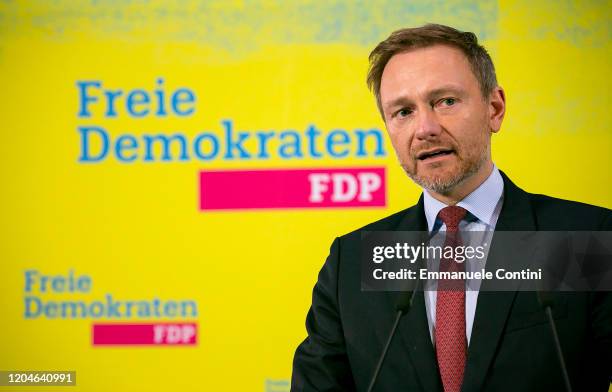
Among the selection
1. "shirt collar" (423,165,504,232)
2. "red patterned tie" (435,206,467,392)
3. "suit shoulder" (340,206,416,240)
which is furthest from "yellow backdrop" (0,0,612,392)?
"red patterned tie" (435,206,467,392)

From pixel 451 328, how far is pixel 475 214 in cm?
21

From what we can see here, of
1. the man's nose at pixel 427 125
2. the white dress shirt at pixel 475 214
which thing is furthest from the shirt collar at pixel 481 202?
the man's nose at pixel 427 125

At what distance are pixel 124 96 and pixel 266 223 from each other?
650mm

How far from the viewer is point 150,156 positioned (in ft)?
7.95

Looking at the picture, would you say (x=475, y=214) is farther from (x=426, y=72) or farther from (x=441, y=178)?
(x=426, y=72)

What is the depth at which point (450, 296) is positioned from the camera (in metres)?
1.15

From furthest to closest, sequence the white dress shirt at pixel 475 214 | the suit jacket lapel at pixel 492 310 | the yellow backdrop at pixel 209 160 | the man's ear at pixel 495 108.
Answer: the yellow backdrop at pixel 209 160 → the man's ear at pixel 495 108 → the white dress shirt at pixel 475 214 → the suit jacket lapel at pixel 492 310

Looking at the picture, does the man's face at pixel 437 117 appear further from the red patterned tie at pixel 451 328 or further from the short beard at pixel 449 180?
the red patterned tie at pixel 451 328

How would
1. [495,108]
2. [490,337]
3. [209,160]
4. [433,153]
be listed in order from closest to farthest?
[490,337]
[433,153]
[495,108]
[209,160]

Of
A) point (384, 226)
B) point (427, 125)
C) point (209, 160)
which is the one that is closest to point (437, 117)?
point (427, 125)

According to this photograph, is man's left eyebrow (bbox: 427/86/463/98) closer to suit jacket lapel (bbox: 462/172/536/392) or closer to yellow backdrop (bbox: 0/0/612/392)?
suit jacket lapel (bbox: 462/172/536/392)

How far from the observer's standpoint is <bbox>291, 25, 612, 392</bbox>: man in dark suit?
107cm

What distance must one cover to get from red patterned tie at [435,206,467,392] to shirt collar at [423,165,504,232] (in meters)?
0.07

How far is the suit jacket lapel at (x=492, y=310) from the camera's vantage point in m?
1.06
